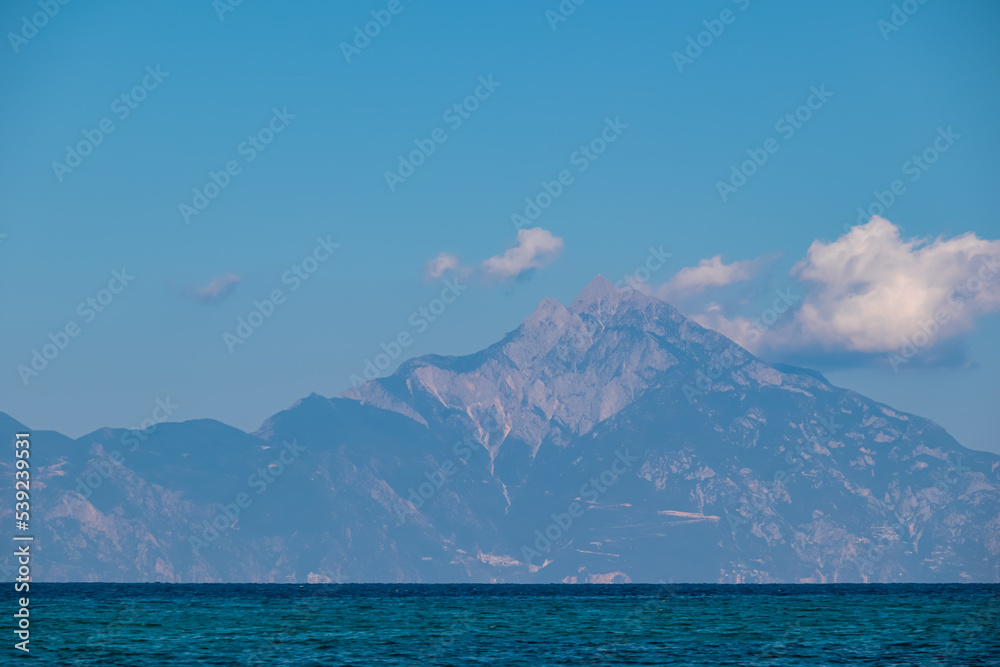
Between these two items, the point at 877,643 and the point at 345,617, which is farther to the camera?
the point at 345,617

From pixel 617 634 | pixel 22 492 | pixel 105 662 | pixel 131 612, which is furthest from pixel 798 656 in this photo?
pixel 131 612

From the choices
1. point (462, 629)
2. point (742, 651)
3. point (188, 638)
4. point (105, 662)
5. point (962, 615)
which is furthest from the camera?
point (962, 615)

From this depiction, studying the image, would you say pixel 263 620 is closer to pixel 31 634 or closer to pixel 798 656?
pixel 31 634

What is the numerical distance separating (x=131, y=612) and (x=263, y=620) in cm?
3661

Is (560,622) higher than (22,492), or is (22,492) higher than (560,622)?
(22,492)

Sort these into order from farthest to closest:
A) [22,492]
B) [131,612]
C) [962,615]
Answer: [131,612], [962,615], [22,492]

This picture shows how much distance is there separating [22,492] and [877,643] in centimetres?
8124

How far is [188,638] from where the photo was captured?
380 feet

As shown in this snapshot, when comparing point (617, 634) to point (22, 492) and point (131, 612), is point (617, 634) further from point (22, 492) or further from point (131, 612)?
point (131, 612)

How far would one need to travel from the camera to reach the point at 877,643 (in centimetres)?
10688

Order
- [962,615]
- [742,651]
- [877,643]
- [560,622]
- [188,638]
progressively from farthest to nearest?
[962,615] → [560,622] → [188,638] → [877,643] → [742,651]

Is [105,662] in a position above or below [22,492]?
below

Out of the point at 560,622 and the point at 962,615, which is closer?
the point at 560,622

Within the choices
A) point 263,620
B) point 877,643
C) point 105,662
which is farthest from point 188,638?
point 877,643
